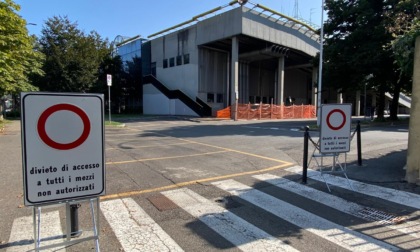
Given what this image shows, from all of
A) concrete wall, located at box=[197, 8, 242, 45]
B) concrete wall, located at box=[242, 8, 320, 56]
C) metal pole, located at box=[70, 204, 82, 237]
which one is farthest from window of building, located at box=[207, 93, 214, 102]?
metal pole, located at box=[70, 204, 82, 237]

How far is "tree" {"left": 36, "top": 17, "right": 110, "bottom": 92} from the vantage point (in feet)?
120

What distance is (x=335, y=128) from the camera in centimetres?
668

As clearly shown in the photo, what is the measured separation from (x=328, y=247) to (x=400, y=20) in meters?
6.11

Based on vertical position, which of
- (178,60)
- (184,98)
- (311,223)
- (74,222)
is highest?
(178,60)

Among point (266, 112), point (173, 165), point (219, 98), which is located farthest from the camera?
point (219, 98)

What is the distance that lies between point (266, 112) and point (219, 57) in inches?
406

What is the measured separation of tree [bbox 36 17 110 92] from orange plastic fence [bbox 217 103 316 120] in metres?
18.4

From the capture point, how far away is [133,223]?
4441mm

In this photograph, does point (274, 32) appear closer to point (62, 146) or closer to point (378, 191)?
point (378, 191)

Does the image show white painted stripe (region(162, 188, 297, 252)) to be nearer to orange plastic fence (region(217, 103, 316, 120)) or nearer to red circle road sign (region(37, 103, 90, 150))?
red circle road sign (region(37, 103, 90, 150))

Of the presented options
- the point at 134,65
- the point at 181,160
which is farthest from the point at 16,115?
the point at 181,160

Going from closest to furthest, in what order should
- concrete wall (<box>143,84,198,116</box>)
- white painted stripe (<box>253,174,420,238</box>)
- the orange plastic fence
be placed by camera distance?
white painted stripe (<box>253,174,420,238</box>), the orange plastic fence, concrete wall (<box>143,84,198,116</box>)

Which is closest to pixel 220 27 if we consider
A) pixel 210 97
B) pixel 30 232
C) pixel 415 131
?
pixel 210 97

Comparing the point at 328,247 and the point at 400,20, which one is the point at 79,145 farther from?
the point at 400,20
